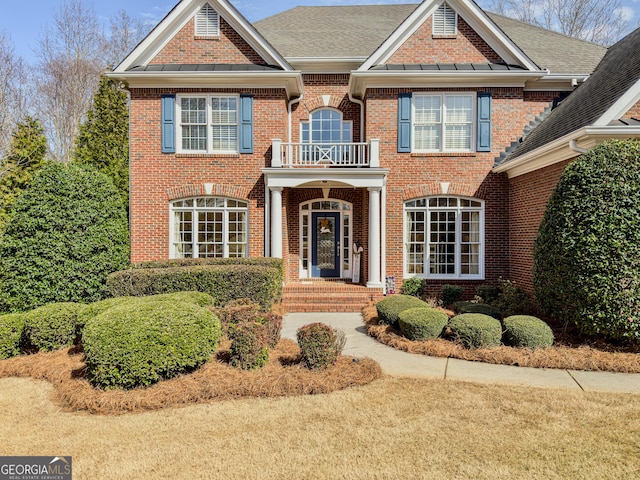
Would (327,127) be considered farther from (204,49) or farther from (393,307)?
(393,307)

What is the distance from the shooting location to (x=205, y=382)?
529cm

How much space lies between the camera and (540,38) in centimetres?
1514

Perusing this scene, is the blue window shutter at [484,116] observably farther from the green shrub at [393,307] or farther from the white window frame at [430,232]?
the green shrub at [393,307]

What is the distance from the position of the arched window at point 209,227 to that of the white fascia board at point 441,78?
Answer: 17.6 ft

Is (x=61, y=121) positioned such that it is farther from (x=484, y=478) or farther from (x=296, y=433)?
(x=484, y=478)

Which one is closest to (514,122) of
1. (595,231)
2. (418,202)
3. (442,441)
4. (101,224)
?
(418,202)

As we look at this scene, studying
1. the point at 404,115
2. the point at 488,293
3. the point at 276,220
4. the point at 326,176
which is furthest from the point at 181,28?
the point at 488,293

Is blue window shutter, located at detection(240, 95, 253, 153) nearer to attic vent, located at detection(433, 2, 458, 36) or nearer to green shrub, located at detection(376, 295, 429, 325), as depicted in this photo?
attic vent, located at detection(433, 2, 458, 36)

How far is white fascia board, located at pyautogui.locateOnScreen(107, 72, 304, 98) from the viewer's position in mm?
11594

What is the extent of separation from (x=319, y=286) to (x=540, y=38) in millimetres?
12675

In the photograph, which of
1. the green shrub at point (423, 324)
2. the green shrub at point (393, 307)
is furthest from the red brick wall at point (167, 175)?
the green shrub at point (423, 324)

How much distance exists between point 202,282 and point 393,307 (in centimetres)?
418

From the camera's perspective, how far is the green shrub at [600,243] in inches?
254

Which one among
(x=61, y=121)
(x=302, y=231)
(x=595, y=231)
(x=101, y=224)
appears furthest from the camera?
(x=61, y=121)
